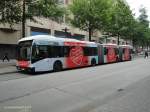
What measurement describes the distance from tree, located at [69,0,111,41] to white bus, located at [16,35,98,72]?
12048mm

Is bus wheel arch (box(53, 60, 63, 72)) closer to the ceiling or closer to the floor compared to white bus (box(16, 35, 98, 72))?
closer to the floor

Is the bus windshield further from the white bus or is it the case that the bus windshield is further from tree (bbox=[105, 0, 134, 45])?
tree (bbox=[105, 0, 134, 45])

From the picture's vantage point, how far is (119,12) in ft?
165

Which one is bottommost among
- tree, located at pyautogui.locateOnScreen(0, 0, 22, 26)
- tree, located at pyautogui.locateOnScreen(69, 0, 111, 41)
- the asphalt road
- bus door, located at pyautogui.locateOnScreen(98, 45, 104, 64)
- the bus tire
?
the asphalt road

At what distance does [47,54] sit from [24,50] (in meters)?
1.71

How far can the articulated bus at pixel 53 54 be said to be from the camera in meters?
19.7

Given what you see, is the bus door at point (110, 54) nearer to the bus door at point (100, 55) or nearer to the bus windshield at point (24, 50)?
the bus door at point (100, 55)

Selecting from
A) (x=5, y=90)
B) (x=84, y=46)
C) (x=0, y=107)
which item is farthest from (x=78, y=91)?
(x=84, y=46)

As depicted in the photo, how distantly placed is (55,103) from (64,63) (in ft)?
45.0

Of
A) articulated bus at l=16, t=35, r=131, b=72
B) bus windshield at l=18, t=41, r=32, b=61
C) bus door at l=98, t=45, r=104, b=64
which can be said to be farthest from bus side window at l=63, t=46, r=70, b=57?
bus door at l=98, t=45, r=104, b=64

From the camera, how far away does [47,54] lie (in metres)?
20.7

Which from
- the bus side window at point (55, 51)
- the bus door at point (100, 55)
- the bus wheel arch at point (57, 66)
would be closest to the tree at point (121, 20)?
the bus door at point (100, 55)

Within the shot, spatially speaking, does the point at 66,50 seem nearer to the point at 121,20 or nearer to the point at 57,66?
the point at 57,66

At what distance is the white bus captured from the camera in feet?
64.4
